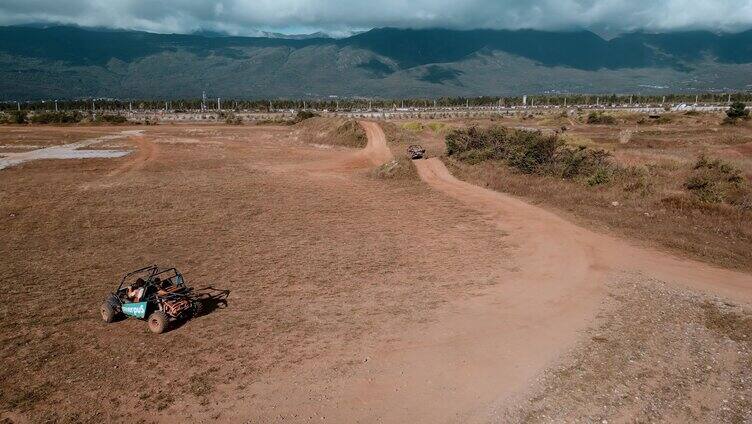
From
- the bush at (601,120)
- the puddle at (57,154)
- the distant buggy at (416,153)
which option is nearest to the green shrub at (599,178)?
the distant buggy at (416,153)

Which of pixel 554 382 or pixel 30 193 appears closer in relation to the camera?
pixel 554 382

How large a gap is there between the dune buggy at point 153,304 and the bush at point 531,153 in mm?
23007

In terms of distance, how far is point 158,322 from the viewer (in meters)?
11.9

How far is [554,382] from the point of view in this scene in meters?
10.3

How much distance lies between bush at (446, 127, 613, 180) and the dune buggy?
23007 mm

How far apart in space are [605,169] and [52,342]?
27219 millimetres

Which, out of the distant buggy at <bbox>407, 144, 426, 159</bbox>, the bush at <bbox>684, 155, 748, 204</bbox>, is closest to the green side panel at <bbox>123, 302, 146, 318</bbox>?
the bush at <bbox>684, 155, 748, 204</bbox>

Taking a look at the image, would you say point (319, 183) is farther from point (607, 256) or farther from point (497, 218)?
point (607, 256)

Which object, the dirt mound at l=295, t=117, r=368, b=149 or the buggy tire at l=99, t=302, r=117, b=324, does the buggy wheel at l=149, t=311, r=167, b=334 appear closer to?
the buggy tire at l=99, t=302, r=117, b=324

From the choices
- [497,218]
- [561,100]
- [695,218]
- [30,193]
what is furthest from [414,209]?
[561,100]

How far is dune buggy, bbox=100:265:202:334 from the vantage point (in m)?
12.1

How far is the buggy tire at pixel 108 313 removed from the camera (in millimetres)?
12383

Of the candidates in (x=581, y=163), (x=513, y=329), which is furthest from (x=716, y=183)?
(x=513, y=329)

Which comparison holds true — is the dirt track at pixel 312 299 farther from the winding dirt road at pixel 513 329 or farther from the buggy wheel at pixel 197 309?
the buggy wheel at pixel 197 309
